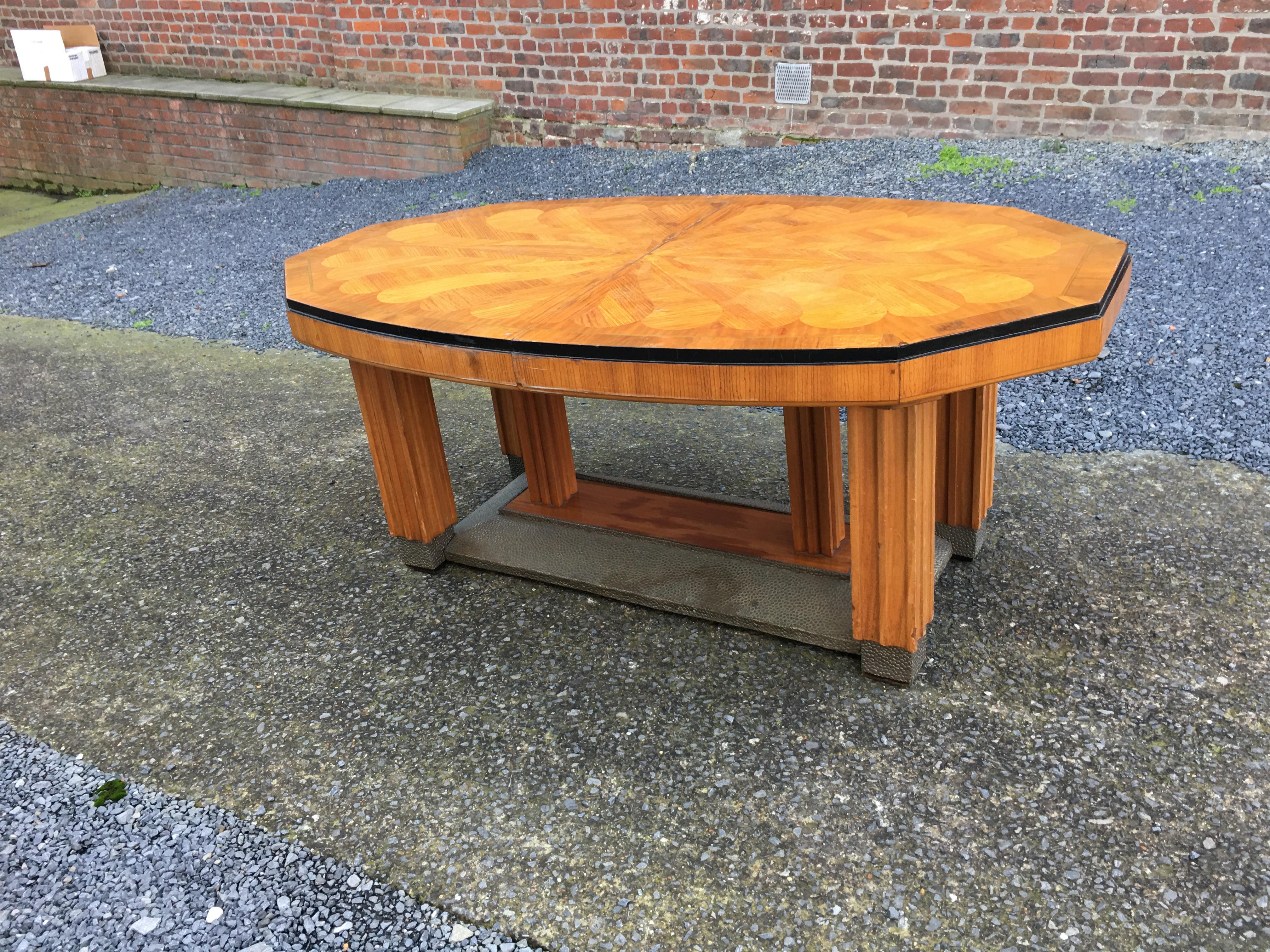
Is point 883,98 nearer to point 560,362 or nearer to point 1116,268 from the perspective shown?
point 1116,268

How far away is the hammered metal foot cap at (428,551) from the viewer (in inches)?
105

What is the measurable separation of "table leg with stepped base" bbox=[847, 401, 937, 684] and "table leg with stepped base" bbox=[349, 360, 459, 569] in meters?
1.12

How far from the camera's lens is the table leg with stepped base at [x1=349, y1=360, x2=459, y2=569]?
96.9 inches

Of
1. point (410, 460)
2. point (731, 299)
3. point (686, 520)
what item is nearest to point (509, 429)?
point (410, 460)

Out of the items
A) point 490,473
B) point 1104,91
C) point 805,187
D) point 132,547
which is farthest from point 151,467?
point 1104,91

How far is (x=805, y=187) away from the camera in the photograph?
17.3ft

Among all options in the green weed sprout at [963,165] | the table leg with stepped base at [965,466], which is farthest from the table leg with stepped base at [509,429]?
the green weed sprout at [963,165]

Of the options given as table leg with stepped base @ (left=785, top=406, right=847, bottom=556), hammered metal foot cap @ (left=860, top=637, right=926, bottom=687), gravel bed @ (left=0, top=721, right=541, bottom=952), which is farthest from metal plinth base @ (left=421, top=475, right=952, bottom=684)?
gravel bed @ (left=0, top=721, right=541, bottom=952)

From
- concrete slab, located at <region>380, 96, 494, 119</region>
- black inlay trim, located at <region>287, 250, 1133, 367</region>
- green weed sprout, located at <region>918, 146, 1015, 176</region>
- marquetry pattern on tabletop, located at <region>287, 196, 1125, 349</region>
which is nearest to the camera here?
black inlay trim, located at <region>287, 250, 1133, 367</region>

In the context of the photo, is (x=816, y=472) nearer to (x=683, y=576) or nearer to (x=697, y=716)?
(x=683, y=576)

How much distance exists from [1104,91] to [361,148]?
4.63 meters

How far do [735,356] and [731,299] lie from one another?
0.30m

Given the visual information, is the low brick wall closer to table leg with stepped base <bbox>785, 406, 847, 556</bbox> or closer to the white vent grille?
the white vent grille

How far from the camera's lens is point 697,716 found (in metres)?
2.10
